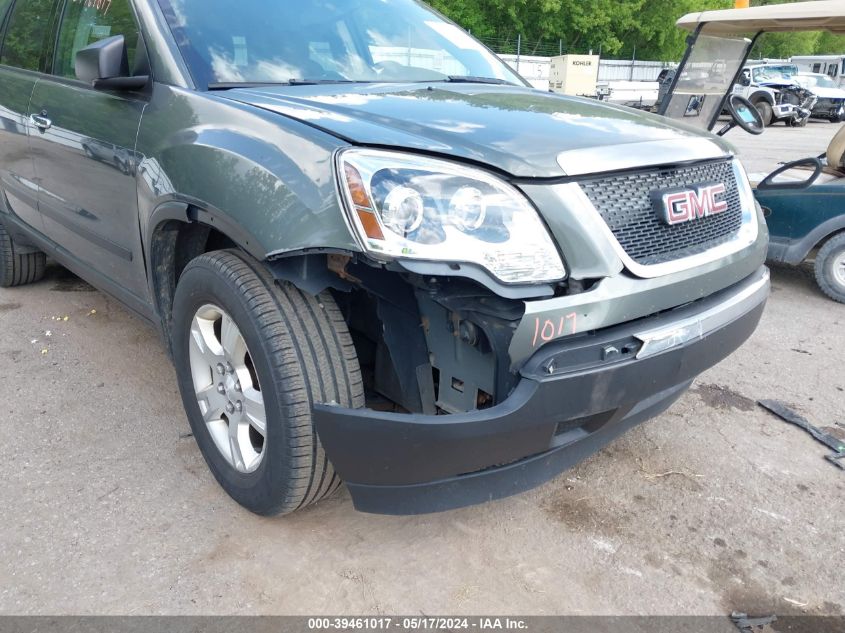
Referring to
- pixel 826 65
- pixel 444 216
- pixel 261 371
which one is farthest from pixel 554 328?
pixel 826 65

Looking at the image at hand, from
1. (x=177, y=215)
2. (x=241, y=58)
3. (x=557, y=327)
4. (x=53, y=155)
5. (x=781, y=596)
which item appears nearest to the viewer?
(x=557, y=327)

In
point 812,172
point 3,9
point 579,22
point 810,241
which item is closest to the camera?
point 3,9

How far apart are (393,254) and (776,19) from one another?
4.60 metres

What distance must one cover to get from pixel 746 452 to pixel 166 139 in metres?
2.62

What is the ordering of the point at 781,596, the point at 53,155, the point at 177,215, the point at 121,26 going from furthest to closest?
the point at 53,155 → the point at 121,26 → the point at 177,215 → the point at 781,596

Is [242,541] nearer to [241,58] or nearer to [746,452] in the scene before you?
[241,58]

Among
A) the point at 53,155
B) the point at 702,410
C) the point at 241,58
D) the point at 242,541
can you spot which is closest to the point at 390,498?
the point at 242,541

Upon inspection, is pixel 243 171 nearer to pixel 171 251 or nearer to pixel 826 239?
pixel 171 251

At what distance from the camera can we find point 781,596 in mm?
2170

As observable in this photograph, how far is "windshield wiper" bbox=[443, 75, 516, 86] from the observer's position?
3102 mm

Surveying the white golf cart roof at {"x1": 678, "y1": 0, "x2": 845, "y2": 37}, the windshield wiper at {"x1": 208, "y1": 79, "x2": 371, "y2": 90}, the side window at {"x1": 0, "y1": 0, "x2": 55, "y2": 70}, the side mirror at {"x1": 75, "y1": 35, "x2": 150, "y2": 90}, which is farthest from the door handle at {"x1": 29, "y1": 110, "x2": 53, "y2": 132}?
the white golf cart roof at {"x1": 678, "y1": 0, "x2": 845, "y2": 37}

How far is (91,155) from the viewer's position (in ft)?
9.55

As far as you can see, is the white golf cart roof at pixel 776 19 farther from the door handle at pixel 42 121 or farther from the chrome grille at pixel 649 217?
the door handle at pixel 42 121

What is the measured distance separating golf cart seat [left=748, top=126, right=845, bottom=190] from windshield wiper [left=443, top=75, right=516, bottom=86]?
275cm
